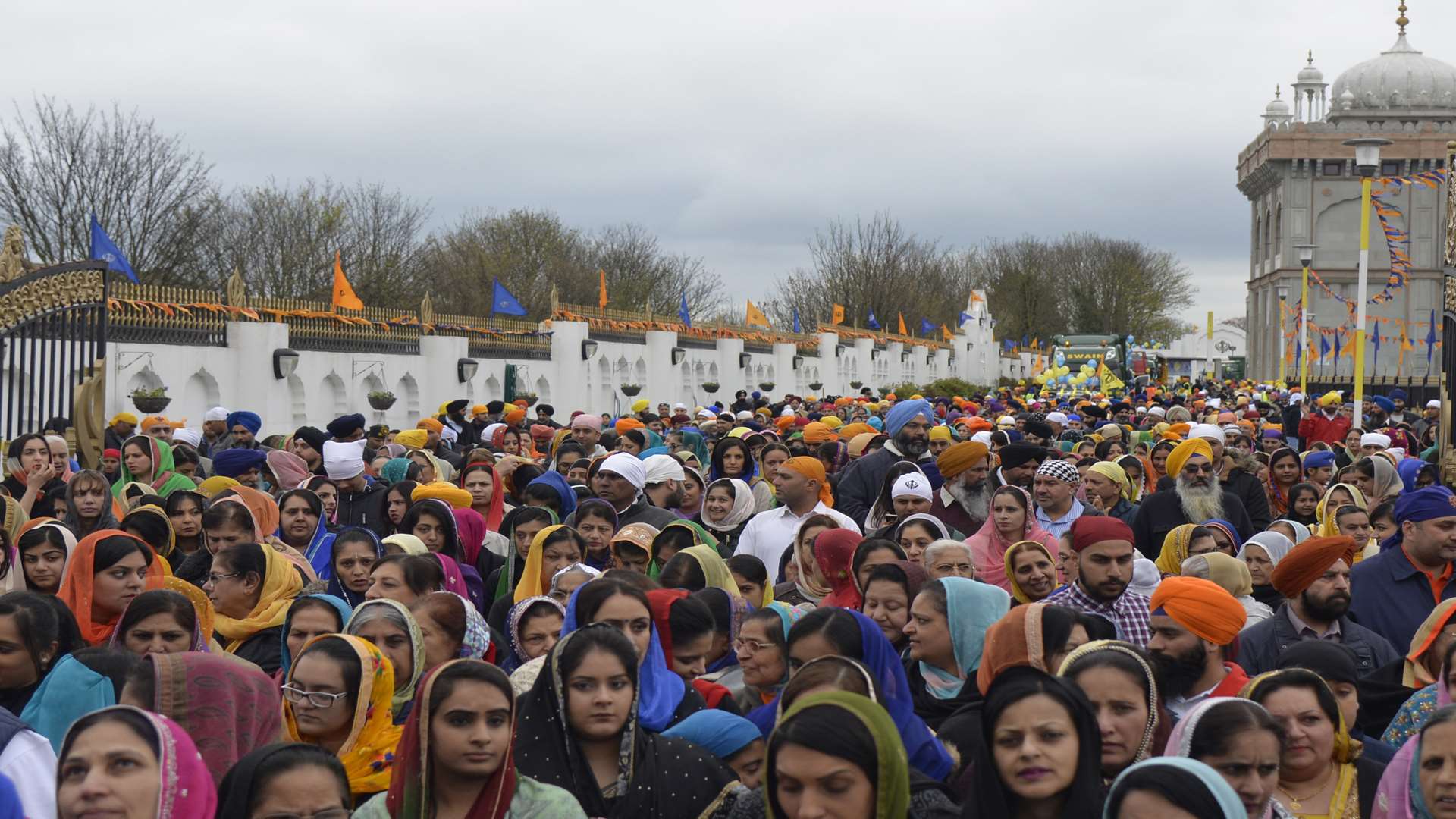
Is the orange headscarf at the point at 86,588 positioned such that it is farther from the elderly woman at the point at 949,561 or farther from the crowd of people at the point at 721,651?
the elderly woman at the point at 949,561

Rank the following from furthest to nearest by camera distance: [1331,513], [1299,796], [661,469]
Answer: [661,469], [1331,513], [1299,796]

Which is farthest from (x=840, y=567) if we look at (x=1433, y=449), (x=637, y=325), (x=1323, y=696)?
(x=637, y=325)

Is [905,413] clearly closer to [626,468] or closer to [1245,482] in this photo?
[1245,482]

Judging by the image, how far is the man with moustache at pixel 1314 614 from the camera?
6113mm

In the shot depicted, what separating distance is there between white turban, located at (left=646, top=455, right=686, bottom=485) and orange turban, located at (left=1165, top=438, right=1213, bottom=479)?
3.04 m

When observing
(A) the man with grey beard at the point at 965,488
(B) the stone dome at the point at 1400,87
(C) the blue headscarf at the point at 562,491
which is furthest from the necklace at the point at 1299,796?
(B) the stone dome at the point at 1400,87

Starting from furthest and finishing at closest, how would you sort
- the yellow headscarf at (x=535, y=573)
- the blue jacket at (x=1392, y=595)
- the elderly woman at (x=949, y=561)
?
the yellow headscarf at (x=535, y=573) < the blue jacket at (x=1392, y=595) < the elderly woman at (x=949, y=561)

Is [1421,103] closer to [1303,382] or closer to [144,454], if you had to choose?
[1303,382]

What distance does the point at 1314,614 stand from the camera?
626 cm

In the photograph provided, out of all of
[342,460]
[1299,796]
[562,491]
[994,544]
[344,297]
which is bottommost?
[1299,796]

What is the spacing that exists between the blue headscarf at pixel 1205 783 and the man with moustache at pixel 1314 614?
9.31 ft

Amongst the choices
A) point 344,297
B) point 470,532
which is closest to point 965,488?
point 470,532

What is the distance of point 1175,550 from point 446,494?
4.07m

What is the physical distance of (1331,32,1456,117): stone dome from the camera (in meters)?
70.9
